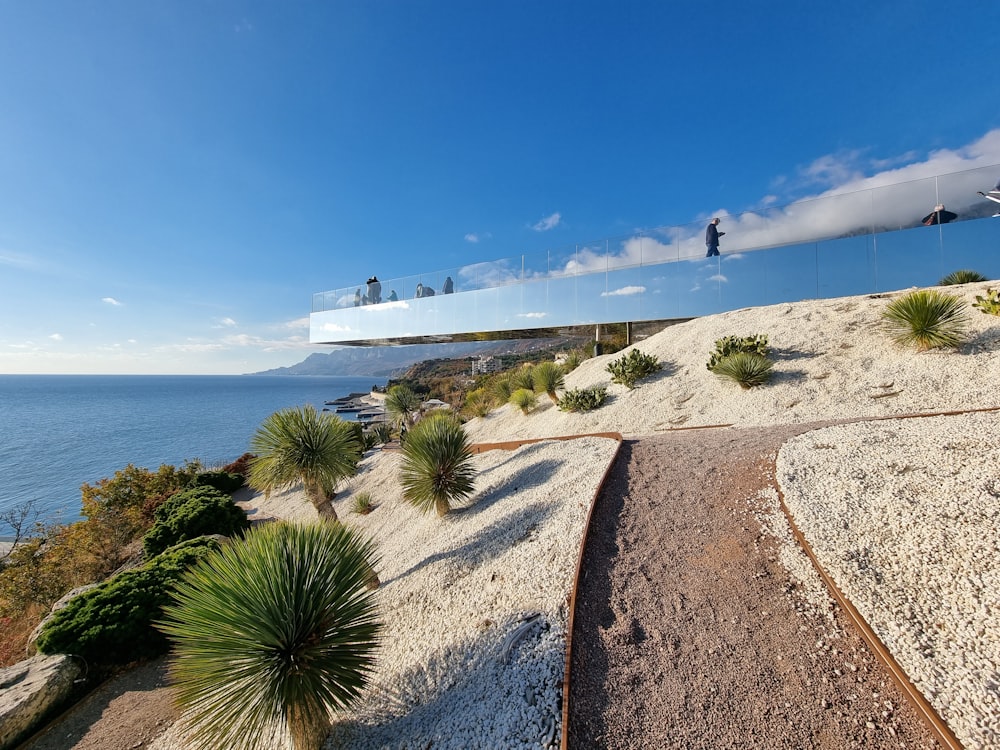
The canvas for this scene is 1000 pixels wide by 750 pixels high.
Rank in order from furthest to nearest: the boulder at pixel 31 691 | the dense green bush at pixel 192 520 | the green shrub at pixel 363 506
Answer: the green shrub at pixel 363 506 → the dense green bush at pixel 192 520 → the boulder at pixel 31 691

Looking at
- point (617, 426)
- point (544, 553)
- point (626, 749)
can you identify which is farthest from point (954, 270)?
point (626, 749)

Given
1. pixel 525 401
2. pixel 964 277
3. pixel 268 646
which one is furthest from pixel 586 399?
pixel 964 277

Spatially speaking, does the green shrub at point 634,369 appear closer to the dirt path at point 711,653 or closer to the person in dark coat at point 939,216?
the dirt path at point 711,653

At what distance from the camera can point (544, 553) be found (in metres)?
3.95

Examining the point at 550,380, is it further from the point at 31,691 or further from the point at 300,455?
the point at 31,691

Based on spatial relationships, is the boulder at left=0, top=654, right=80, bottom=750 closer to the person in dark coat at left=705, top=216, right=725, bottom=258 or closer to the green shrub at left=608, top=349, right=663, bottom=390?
the green shrub at left=608, top=349, right=663, bottom=390

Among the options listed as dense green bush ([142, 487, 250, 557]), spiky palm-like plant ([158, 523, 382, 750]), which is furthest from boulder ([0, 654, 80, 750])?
dense green bush ([142, 487, 250, 557])

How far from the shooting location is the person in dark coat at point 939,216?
1080 cm

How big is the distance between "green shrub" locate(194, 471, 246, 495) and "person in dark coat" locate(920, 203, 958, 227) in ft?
80.2

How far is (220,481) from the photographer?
52.1 ft

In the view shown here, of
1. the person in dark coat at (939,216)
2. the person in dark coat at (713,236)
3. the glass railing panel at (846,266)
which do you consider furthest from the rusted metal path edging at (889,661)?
the person in dark coat at (939,216)

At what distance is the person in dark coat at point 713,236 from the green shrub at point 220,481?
19815mm

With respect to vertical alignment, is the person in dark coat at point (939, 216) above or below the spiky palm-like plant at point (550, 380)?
above

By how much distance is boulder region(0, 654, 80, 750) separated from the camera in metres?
4.07
